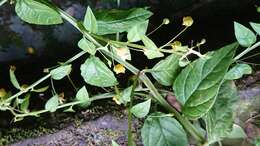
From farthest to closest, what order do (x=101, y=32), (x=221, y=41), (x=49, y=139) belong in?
(x=221, y=41)
(x=49, y=139)
(x=101, y=32)

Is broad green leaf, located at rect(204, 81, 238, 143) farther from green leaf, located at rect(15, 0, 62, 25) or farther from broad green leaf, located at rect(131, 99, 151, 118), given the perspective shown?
green leaf, located at rect(15, 0, 62, 25)

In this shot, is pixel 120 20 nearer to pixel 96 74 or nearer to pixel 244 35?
pixel 96 74

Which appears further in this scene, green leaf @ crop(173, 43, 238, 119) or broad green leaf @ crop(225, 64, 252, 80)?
broad green leaf @ crop(225, 64, 252, 80)

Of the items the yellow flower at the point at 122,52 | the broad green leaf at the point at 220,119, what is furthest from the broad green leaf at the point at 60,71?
the broad green leaf at the point at 220,119

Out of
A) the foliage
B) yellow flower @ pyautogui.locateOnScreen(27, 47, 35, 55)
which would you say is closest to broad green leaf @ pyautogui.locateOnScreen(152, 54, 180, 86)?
the foliage

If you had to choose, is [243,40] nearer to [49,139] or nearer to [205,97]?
[205,97]

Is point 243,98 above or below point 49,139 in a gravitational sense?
above

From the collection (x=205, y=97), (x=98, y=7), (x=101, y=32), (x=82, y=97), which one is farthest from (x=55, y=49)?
(x=205, y=97)
